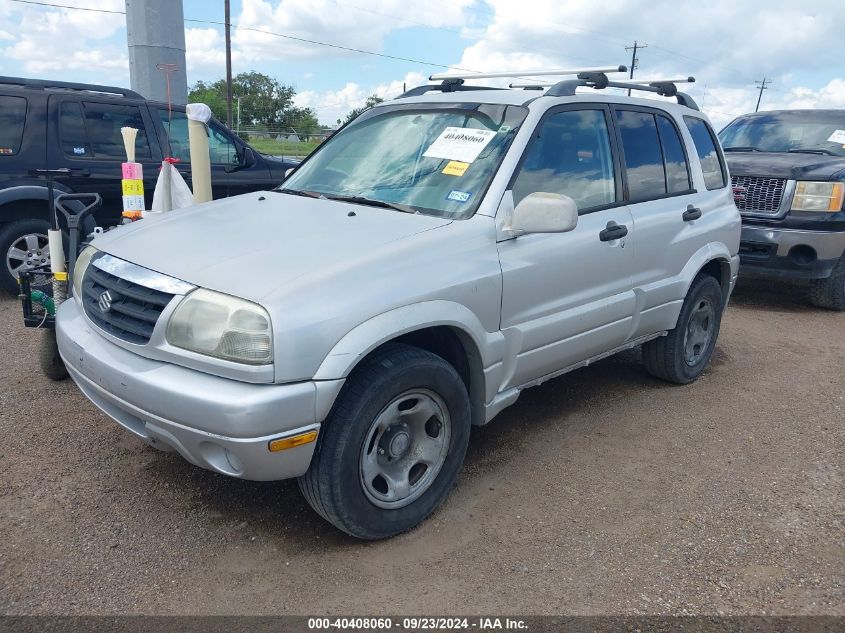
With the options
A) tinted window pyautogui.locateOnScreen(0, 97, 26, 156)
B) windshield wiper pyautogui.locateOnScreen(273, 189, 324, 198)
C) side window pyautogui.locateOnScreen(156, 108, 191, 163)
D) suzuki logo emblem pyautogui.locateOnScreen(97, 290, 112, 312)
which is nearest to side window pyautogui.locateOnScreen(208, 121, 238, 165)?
side window pyautogui.locateOnScreen(156, 108, 191, 163)

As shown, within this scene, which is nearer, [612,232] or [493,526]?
[493,526]

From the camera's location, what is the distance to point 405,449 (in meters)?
3.05

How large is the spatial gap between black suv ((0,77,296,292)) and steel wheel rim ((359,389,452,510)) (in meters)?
4.77

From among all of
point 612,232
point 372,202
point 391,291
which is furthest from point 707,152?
point 391,291

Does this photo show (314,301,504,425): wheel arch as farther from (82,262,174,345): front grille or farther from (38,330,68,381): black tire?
(38,330,68,381): black tire

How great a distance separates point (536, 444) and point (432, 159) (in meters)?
1.71

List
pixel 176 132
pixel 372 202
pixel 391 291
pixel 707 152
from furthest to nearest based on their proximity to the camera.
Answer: pixel 176 132 → pixel 707 152 → pixel 372 202 → pixel 391 291

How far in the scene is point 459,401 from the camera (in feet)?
10.2

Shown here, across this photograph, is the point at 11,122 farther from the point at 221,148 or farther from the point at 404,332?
the point at 404,332

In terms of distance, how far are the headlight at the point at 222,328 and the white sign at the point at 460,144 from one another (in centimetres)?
145

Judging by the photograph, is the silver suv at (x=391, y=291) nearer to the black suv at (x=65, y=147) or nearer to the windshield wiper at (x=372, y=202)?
the windshield wiper at (x=372, y=202)

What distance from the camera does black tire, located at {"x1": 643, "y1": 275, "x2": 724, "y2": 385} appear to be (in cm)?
479

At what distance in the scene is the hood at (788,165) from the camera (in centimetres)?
716

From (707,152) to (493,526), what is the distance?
10.6 ft
